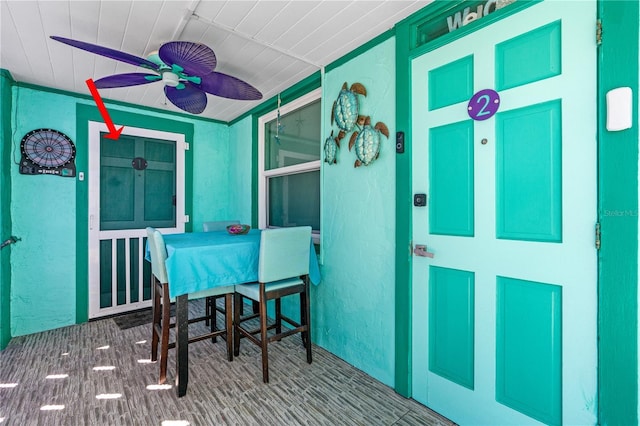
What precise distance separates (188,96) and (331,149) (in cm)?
119

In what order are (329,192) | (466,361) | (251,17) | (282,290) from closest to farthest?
(466,361)
(251,17)
(282,290)
(329,192)

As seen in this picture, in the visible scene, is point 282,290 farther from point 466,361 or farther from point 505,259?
point 505,259

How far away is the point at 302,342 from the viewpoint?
2.78m

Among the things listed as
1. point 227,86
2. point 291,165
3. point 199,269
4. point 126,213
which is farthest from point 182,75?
point 126,213

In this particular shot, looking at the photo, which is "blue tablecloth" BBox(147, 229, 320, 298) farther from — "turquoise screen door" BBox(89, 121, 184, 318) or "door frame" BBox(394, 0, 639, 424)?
"door frame" BBox(394, 0, 639, 424)

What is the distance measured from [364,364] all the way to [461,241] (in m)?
1.25

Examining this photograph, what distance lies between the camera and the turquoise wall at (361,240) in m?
2.12

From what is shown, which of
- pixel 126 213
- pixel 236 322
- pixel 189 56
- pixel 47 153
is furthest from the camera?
pixel 126 213

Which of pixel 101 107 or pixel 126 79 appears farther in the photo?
pixel 126 79

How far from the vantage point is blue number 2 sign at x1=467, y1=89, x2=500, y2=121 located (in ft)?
5.12

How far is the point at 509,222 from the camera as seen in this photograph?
1.54 m

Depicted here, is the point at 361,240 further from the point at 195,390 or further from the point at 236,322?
the point at 195,390

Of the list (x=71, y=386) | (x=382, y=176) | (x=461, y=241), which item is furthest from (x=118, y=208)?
(x=461, y=241)

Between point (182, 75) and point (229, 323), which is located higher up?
point (182, 75)
